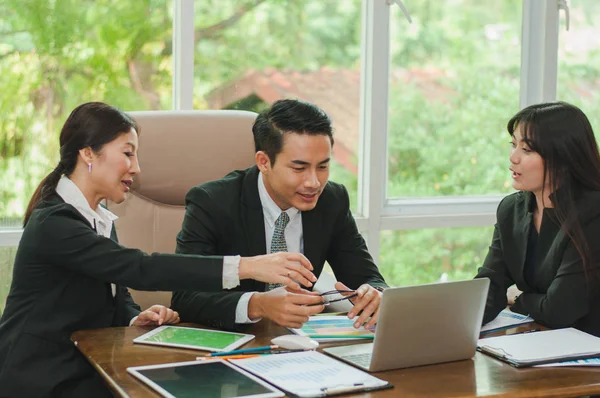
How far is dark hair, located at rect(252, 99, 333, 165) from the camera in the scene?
88.4 inches

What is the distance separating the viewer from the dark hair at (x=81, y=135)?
2.10m

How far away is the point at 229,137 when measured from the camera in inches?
104

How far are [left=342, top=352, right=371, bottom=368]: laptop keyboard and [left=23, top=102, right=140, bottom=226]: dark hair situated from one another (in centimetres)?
88

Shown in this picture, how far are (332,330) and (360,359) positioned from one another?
0.79ft

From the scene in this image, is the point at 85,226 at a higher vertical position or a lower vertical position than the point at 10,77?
lower

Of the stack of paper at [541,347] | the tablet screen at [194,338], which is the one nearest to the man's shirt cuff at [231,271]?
the tablet screen at [194,338]

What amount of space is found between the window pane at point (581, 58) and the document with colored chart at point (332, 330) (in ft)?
8.45

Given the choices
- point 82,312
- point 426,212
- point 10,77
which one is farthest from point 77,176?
point 426,212

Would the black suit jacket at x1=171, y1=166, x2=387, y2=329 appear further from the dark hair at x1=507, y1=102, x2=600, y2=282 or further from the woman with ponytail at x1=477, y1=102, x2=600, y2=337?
the dark hair at x1=507, y1=102, x2=600, y2=282

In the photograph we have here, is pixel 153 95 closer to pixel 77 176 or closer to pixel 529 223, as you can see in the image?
pixel 77 176

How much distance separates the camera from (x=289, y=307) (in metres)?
1.86

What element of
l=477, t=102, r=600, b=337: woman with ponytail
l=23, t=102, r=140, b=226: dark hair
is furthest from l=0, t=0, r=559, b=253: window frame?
l=477, t=102, r=600, b=337: woman with ponytail

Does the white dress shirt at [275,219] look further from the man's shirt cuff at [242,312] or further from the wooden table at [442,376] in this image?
the wooden table at [442,376]

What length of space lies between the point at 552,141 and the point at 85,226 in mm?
1292
